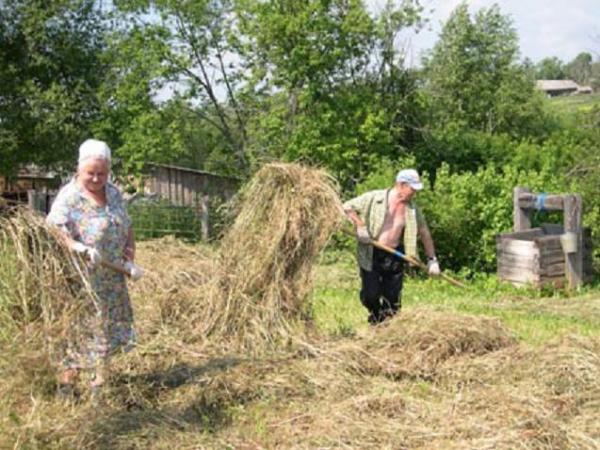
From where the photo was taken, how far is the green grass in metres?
7.04

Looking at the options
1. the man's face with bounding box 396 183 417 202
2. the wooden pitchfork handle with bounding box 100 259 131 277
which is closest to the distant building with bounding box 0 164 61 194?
the man's face with bounding box 396 183 417 202

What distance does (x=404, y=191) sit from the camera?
6.46 metres

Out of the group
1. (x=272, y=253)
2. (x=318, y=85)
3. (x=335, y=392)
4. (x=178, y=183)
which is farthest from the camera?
(x=178, y=183)

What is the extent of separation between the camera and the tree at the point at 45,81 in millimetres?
16562

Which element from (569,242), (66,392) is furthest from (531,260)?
(66,392)

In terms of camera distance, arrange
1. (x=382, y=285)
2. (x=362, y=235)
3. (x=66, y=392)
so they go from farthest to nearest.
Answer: (x=382, y=285)
(x=362, y=235)
(x=66, y=392)

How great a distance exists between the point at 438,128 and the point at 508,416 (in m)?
17.2

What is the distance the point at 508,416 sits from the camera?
4.07 m

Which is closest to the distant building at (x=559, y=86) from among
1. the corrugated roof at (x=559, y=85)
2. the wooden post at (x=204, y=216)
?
the corrugated roof at (x=559, y=85)

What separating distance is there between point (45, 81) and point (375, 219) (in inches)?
510

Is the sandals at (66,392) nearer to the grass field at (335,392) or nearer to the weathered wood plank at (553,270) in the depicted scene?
the grass field at (335,392)

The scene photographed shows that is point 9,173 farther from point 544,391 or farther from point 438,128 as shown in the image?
point 544,391

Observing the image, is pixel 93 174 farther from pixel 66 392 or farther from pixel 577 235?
pixel 577 235

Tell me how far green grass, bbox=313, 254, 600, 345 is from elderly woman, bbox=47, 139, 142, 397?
217 cm
